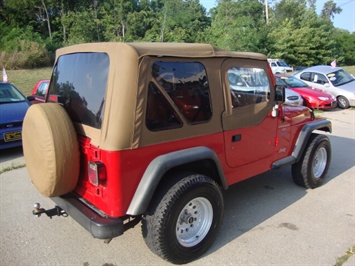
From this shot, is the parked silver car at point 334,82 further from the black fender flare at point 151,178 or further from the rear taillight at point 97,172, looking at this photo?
the rear taillight at point 97,172

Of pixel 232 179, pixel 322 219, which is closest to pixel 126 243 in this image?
pixel 232 179

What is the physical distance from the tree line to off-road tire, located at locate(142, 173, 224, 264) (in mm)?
28389

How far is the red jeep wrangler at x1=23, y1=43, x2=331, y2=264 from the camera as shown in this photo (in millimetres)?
2488

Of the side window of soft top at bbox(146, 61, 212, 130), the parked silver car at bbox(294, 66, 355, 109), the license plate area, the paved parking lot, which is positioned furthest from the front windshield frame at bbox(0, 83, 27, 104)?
the parked silver car at bbox(294, 66, 355, 109)

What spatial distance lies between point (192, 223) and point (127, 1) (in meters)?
58.4

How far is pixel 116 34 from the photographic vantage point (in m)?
51.7

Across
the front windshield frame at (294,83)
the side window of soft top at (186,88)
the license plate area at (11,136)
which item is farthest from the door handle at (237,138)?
the front windshield frame at (294,83)

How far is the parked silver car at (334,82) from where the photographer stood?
12820 mm

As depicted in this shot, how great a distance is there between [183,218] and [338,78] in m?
13.1

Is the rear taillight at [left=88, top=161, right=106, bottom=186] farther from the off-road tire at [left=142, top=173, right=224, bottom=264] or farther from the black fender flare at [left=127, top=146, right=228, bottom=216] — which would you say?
the off-road tire at [left=142, top=173, right=224, bottom=264]

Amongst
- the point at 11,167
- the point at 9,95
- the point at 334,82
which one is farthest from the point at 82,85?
the point at 334,82

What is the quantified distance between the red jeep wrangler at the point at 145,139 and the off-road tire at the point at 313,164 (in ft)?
4.70

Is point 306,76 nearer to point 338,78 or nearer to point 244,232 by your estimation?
point 338,78

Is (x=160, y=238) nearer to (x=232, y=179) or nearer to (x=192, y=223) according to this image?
(x=192, y=223)
